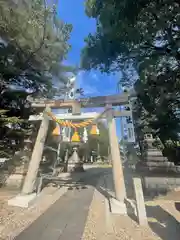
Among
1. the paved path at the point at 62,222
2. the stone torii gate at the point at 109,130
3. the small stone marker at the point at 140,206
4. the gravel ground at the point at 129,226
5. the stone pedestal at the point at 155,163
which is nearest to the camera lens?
the paved path at the point at 62,222

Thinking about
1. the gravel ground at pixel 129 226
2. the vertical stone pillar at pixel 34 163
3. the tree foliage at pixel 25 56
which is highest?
the tree foliage at pixel 25 56

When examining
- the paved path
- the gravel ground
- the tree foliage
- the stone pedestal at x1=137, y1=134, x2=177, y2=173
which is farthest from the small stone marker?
the tree foliage

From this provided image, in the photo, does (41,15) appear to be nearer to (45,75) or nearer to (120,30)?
(45,75)

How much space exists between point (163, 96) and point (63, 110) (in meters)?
3.91

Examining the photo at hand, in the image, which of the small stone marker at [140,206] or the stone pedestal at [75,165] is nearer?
the small stone marker at [140,206]

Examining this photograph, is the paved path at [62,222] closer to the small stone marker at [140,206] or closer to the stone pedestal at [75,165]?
the small stone marker at [140,206]

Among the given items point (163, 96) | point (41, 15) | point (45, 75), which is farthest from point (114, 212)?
point (41, 15)

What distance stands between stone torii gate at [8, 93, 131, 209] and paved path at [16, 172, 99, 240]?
106 centimetres

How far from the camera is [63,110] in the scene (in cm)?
723

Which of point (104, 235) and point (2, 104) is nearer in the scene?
point (104, 235)

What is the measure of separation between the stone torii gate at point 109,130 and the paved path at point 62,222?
106cm

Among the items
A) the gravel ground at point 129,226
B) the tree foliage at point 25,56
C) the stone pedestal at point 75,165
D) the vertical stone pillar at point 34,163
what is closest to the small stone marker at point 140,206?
the gravel ground at point 129,226

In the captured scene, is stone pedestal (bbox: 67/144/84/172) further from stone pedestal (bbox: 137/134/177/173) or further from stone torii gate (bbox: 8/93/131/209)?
stone torii gate (bbox: 8/93/131/209)

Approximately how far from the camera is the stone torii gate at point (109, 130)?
5.57 m
